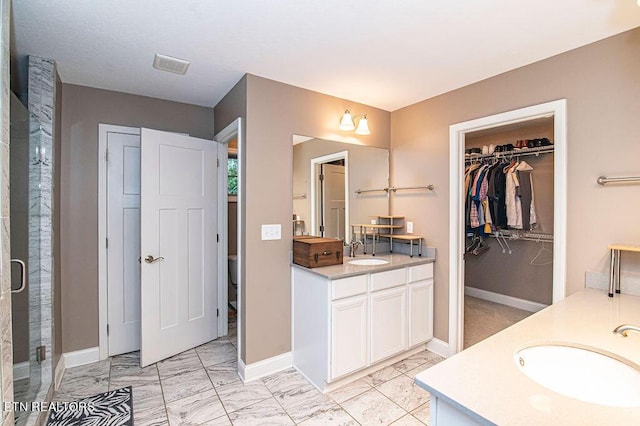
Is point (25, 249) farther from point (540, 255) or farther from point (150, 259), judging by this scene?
point (540, 255)

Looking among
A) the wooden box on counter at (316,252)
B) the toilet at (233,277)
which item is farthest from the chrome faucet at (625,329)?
the toilet at (233,277)

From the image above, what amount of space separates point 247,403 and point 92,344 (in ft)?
5.25

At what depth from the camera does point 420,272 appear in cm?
274

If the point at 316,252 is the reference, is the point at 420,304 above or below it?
below

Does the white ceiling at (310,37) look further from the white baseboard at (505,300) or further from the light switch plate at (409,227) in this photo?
the white baseboard at (505,300)

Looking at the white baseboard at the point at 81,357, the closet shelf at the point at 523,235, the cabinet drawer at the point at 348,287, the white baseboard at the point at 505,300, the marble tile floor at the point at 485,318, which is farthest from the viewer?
the white baseboard at the point at 505,300

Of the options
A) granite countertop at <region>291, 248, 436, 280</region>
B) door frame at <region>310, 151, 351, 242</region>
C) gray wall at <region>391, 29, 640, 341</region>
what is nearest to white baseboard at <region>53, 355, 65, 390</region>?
granite countertop at <region>291, 248, 436, 280</region>

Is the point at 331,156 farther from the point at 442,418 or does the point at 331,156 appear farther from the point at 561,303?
the point at 442,418

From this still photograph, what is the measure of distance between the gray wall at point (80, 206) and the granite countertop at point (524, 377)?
290 centimetres

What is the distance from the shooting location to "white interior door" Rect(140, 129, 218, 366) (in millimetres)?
2607

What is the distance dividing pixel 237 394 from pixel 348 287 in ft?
3.63

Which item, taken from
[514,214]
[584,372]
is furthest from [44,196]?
[514,214]

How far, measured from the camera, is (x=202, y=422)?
191cm

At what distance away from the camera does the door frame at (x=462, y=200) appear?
2.07 metres
